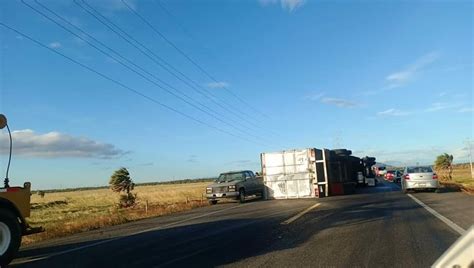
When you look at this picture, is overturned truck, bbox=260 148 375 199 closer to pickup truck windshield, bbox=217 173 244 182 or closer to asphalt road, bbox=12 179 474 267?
pickup truck windshield, bbox=217 173 244 182

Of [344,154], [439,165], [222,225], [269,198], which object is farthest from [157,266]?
[439,165]

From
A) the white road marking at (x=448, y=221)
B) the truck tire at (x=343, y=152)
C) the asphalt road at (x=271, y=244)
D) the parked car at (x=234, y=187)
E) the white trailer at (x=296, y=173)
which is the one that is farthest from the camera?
the truck tire at (x=343, y=152)

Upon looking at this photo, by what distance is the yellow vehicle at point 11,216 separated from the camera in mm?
8867

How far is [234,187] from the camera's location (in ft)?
91.3

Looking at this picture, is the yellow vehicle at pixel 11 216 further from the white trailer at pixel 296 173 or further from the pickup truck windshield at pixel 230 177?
the white trailer at pixel 296 173

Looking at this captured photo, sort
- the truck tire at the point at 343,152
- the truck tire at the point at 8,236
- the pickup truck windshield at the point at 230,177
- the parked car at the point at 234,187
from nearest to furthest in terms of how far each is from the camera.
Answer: the truck tire at the point at 8,236 → the parked car at the point at 234,187 → the pickup truck windshield at the point at 230,177 → the truck tire at the point at 343,152

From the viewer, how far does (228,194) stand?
2789 centimetres

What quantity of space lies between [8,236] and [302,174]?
69.0ft

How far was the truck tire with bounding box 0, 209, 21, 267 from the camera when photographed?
8.79m

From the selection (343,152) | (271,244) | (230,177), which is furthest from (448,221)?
(343,152)

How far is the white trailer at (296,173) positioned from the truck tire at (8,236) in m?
20.6

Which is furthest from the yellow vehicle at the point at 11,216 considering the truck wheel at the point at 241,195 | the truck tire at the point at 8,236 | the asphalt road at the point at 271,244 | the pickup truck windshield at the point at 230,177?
the pickup truck windshield at the point at 230,177

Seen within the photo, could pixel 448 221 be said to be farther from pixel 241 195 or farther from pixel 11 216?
pixel 241 195

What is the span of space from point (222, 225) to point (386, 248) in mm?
6050
